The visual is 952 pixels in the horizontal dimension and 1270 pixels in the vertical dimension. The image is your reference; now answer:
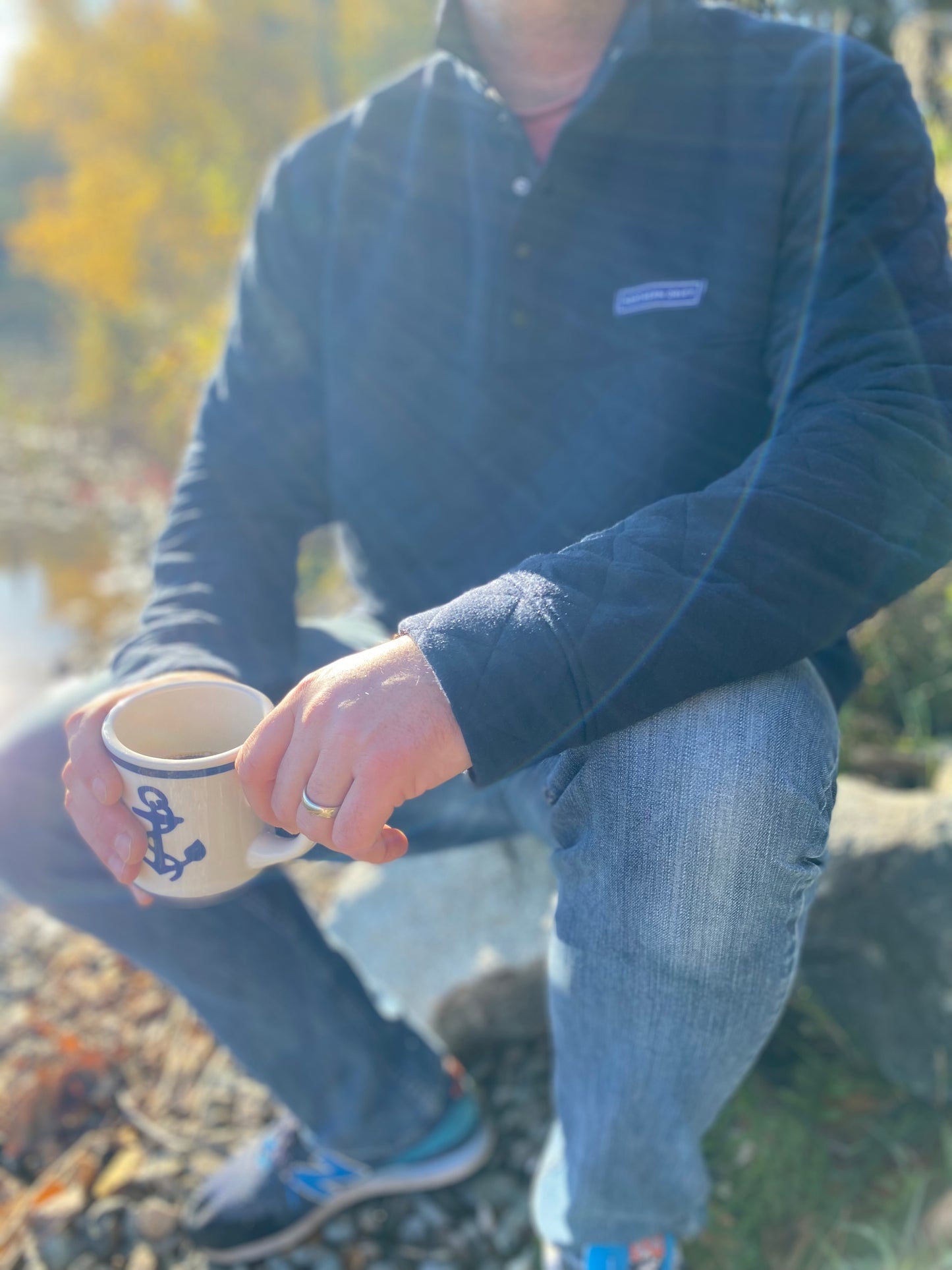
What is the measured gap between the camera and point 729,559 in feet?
3.30

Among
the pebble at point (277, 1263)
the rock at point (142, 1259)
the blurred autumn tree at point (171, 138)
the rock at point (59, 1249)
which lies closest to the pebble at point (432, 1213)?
the pebble at point (277, 1263)

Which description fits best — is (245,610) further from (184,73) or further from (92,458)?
(184,73)

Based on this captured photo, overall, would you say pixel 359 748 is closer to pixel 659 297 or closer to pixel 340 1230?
pixel 659 297

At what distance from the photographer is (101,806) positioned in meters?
1.10

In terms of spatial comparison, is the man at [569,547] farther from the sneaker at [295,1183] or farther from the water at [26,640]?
the water at [26,640]

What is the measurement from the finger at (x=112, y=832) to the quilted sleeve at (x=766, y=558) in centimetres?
41

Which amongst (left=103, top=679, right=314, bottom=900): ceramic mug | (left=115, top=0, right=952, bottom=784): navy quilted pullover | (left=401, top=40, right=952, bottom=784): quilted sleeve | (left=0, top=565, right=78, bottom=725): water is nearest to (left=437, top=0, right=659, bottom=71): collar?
(left=115, top=0, right=952, bottom=784): navy quilted pullover

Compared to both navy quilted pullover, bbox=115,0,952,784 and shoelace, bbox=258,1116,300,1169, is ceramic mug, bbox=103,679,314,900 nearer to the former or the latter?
navy quilted pullover, bbox=115,0,952,784

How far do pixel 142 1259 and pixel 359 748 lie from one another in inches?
A: 52.4

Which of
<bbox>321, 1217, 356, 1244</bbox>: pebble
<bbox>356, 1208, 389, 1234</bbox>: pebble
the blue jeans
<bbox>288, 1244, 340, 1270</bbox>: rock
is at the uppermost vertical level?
the blue jeans

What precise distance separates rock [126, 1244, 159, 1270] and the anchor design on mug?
3.39ft

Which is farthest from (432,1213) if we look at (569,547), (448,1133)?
(569,547)

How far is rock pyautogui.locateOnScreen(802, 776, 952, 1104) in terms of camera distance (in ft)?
5.12

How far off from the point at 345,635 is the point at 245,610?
0.20 meters
